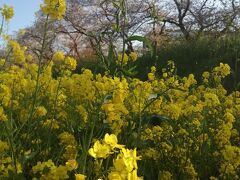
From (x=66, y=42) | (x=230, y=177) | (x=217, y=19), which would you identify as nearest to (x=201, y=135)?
(x=230, y=177)

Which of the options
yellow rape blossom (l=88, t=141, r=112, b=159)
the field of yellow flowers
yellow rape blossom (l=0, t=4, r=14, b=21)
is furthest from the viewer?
yellow rape blossom (l=0, t=4, r=14, b=21)

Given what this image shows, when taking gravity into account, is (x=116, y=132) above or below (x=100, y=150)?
below

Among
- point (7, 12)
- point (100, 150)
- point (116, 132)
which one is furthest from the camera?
point (7, 12)

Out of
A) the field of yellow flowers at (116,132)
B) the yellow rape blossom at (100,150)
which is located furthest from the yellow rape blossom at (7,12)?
the yellow rape blossom at (100,150)

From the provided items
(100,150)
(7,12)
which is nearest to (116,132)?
(100,150)

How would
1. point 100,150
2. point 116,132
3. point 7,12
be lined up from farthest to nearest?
point 7,12, point 116,132, point 100,150

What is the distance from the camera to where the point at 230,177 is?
2572 mm

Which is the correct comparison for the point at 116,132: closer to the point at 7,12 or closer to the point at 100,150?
the point at 100,150

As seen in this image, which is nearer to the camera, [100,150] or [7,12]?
[100,150]

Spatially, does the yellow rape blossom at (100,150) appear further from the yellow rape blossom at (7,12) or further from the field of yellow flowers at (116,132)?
the yellow rape blossom at (7,12)

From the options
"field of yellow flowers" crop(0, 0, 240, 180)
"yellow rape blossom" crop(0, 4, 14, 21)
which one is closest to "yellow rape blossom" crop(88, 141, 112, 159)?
"field of yellow flowers" crop(0, 0, 240, 180)

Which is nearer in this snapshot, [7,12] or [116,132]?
[116,132]

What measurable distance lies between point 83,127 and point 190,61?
9025mm

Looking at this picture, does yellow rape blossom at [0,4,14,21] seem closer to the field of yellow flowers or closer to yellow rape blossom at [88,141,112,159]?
the field of yellow flowers
